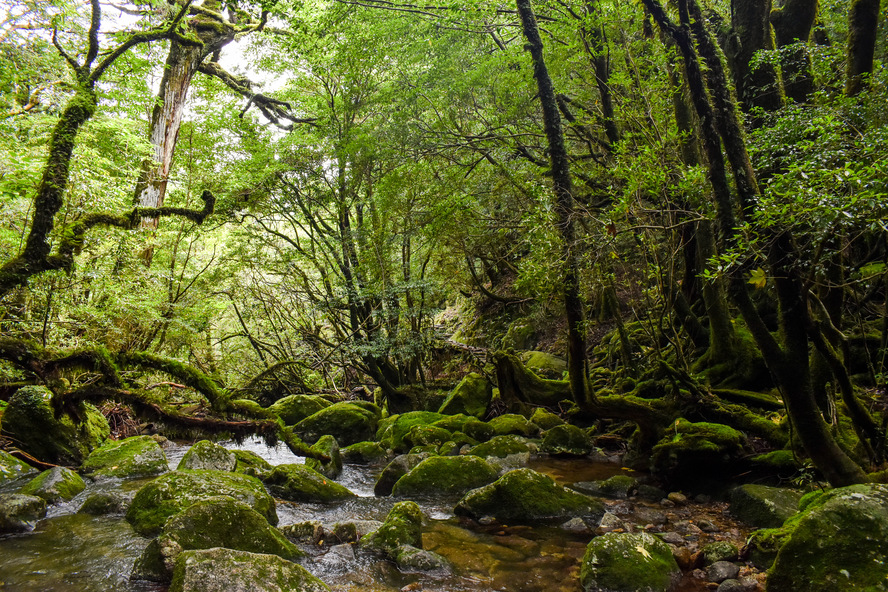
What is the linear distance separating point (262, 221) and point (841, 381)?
1370 centimetres

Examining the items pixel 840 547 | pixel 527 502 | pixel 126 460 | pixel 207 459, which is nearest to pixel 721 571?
pixel 840 547

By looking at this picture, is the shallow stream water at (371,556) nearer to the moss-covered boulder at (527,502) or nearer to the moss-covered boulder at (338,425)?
the moss-covered boulder at (527,502)

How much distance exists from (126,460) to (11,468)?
137cm

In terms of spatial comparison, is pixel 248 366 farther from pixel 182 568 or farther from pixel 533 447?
pixel 182 568

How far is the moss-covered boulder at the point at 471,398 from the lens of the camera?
11445 millimetres

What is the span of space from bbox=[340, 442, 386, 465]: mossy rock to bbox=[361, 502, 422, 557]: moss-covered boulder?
178 inches

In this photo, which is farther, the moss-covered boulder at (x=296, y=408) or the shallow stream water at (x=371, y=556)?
the moss-covered boulder at (x=296, y=408)

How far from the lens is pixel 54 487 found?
19.0 feet

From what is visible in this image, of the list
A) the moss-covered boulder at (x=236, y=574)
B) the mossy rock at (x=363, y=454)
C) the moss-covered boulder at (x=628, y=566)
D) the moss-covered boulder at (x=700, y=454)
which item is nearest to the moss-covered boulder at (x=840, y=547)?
the moss-covered boulder at (x=628, y=566)

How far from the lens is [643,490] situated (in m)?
6.16

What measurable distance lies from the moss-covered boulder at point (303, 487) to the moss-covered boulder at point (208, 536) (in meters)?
2.26

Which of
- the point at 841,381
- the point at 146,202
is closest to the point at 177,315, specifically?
the point at 146,202

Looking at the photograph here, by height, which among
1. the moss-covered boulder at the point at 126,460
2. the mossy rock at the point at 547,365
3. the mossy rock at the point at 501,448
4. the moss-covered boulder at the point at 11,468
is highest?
the moss-covered boulder at the point at 11,468

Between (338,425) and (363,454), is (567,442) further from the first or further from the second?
(338,425)
